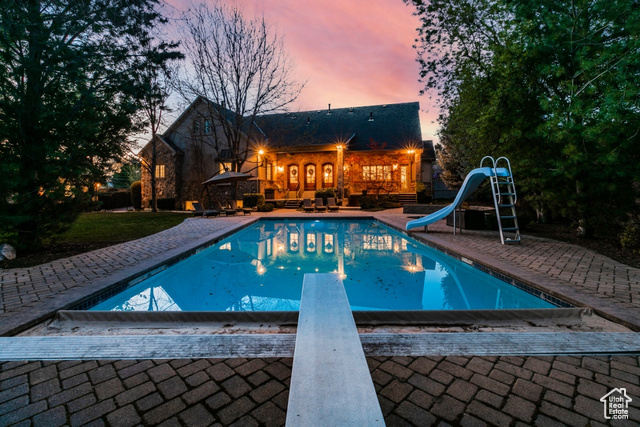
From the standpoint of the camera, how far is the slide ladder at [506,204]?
7055 millimetres

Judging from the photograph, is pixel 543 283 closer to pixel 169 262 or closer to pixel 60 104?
pixel 169 262

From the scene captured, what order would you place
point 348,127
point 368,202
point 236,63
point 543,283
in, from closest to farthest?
point 543,283, point 236,63, point 368,202, point 348,127

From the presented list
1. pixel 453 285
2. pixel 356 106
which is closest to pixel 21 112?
→ pixel 453 285

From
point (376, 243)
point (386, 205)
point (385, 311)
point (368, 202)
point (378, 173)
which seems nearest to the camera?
point (385, 311)

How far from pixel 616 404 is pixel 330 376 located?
1.75m

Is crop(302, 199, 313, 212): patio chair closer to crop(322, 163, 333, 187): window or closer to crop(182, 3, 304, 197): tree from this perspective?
crop(182, 3, 304, 197): tree

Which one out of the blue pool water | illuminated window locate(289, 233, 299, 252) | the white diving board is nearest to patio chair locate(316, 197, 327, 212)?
illuminated window locate(289, 233, 299, 252)

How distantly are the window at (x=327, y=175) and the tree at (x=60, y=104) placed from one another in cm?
1512

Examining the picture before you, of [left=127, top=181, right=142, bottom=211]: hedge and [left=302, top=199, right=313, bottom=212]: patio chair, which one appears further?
[left=127, top=181, right=142, bottom=211]: hedge

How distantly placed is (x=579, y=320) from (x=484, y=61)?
987cm

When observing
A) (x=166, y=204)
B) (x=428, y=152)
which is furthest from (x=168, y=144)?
(x=428, y=152)

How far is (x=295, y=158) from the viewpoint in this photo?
71.5 ft

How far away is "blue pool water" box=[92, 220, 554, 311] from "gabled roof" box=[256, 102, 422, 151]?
12.6m

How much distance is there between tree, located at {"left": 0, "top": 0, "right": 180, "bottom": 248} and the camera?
5.61 meters
